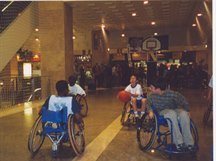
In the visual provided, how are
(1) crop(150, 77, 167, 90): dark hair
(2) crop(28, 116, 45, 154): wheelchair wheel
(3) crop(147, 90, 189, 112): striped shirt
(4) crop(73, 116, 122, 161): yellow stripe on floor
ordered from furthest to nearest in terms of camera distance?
1. (1) crop(150, 77, 167, 90): dark hair
2. (3) crop(147, 90, 189, 112): striped shirt
3. (2) crop(28, 116, 45, 154): wheelchair wheel
4. (4) crop(73, 116, 122, 161): yellow stripe on floor

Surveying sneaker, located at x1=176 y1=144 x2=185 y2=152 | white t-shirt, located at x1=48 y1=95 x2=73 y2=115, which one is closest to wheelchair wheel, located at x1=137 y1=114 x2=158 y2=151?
sneaker, located at x1=176 y1=144 x2=185 y2=152

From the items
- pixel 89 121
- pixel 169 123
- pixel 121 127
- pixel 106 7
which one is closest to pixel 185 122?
pixel 169 123

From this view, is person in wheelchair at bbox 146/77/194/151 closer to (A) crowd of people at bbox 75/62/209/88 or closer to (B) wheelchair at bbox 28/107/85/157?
(B) wheelchair at bbox 28/107/85/157

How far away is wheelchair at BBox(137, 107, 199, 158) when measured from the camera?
5105 mm

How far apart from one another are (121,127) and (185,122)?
8.47 ft

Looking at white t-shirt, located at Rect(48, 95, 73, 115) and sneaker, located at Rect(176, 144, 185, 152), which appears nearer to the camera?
sneaker, located at Rect(176, 144, 185, 152)

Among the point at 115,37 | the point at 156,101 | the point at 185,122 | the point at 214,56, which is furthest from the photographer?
the point at 115,37

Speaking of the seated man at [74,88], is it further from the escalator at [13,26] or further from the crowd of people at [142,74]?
the crowd of people at [142,74]

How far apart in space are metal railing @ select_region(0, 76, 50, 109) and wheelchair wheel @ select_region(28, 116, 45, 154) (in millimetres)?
6289

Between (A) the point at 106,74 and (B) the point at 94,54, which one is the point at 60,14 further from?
(B) the point at 94,54

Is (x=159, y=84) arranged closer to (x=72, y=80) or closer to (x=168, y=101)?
(x=168, y=101)

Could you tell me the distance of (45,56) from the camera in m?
14.1

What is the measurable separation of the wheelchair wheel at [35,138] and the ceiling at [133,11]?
8.57 meters

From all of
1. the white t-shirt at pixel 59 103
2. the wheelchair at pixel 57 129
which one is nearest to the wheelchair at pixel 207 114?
the wheelchair at pixel 57 129
